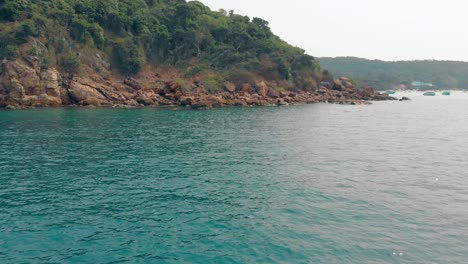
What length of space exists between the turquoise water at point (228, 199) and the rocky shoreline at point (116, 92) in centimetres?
3868

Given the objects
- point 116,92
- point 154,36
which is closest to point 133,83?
point 116,92

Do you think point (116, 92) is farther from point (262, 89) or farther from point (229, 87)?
point (262, 89)

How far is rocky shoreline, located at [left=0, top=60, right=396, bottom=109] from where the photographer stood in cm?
7894

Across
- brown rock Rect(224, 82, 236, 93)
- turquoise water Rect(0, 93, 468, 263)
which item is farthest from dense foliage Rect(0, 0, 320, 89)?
turquoise water Rect(0, 93, 468, 263)

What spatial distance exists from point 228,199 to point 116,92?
76.4 meters

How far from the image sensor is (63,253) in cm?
1611

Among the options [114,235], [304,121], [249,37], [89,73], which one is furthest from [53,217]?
[249,37]

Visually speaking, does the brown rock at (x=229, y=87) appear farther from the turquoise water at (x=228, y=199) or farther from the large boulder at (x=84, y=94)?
the turquoise water at (x=228, y=199)

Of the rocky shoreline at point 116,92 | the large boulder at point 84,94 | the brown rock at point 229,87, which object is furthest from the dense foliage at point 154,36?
Answer: the large boulder at point 84,94

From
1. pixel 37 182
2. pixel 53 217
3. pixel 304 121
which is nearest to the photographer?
pixel 53 217

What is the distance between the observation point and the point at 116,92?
92250mm

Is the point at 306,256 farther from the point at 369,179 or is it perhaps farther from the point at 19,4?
the point at 19,4

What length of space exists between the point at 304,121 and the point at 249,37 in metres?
69.8

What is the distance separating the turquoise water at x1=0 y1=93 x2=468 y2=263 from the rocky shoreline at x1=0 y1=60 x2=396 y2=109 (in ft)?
127
